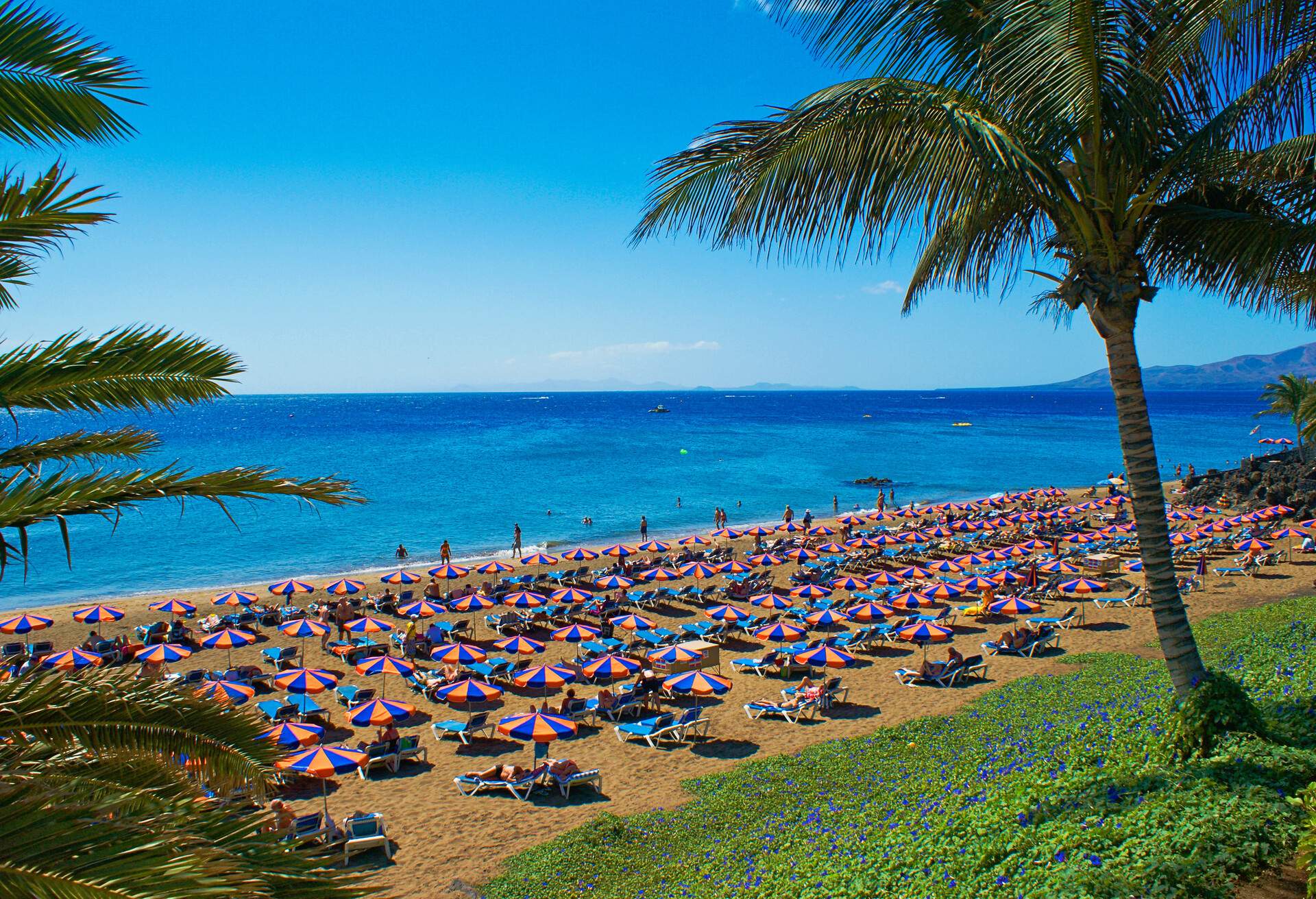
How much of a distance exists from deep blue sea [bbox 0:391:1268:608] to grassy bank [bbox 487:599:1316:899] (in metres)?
5.83

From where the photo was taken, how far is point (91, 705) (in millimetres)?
3676

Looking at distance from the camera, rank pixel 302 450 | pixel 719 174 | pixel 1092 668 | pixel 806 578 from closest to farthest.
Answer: pixel 719 174 → pixel 1092 668 → pixel 806 578 → pixel 302 450

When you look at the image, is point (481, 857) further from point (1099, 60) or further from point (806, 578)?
point (806, 578)

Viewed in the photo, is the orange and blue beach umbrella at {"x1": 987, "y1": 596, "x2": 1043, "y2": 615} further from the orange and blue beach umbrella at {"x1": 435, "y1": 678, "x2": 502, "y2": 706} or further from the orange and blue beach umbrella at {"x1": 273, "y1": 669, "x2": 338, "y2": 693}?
the orange and blue beach umbrella at {"x1": 273, "y1": 669, "x2": 338, "y2": 693}

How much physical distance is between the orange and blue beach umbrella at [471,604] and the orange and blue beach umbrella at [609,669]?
20.6 ft

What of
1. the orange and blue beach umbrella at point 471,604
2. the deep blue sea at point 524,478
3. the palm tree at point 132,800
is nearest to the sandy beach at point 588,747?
the orange and blue beach umbrella at point 471,604

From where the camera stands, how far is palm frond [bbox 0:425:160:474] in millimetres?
3945

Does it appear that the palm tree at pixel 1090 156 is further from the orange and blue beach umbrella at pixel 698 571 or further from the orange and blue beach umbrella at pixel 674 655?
the orange and blue beach umbrella at pixel 698 571

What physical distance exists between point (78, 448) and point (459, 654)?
45.3ft

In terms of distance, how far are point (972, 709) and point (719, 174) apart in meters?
12.3

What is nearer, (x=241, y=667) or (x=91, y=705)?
(x=91, y=705)

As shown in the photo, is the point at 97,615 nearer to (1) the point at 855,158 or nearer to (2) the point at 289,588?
(2) the point at 289,588

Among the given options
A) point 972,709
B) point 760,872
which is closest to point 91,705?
point 760,872

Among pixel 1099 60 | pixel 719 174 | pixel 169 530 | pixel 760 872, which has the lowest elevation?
pixel 169 530
